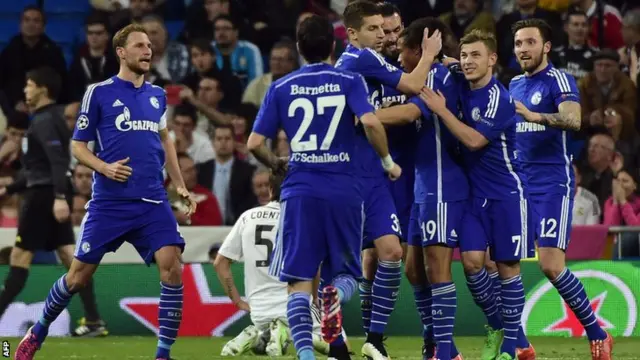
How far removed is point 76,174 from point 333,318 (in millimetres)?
7918

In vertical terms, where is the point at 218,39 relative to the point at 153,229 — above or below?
above

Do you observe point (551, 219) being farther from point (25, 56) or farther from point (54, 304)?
point (25, 56)

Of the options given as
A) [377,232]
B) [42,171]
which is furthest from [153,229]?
[42,171]

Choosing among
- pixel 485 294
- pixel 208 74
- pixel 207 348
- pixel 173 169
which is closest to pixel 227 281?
pixel 207 348

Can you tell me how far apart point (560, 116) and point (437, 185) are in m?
1.28

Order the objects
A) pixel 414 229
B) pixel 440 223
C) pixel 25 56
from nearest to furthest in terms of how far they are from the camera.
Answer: pixel 440 223
pixel 414 229
pixel 25 56

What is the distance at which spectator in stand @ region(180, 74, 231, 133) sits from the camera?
1730 cm

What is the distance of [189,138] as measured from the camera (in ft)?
55.8

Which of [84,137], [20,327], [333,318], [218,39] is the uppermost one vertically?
[218,39]

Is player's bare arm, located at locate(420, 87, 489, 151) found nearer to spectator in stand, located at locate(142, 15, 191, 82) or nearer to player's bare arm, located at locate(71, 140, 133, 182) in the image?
player's bare arm, located at locate(71, 140, 133, 182)

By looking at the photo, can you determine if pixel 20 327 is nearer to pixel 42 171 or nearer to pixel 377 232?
pixel 42 171

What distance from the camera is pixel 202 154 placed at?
55.4 ft

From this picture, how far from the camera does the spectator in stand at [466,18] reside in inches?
688

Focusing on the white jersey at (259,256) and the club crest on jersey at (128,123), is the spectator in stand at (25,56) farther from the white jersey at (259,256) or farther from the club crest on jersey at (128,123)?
the club crest on jersey at (128,123)
